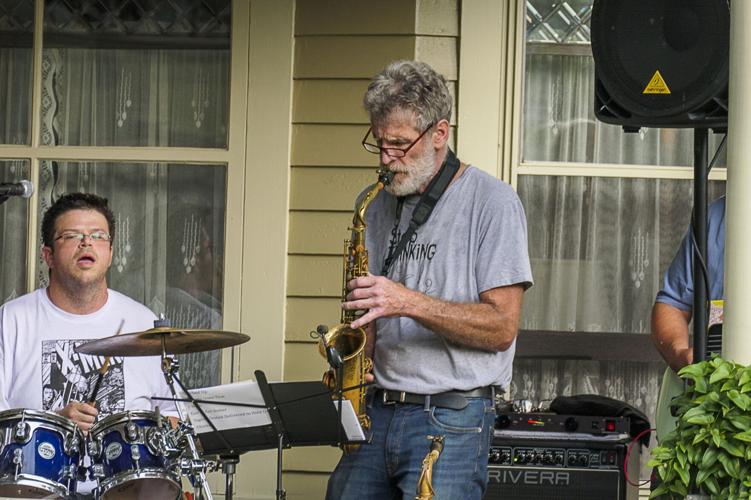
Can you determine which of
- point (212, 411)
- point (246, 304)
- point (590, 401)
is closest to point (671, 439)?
point (212, 411)

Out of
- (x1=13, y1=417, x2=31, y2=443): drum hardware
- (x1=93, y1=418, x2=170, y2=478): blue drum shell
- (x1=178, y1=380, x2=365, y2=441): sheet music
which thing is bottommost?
(x1=93, y1=418, x2=170, y2=478): blue drum shell

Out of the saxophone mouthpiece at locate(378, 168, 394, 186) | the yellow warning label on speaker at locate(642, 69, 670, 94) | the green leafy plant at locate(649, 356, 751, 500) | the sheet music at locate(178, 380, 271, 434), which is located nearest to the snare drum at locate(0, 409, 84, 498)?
the sheet music at locate(178, 380, 271, 434)

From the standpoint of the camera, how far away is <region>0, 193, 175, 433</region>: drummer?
4.75 m

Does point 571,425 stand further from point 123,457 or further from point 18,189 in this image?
point 18,189

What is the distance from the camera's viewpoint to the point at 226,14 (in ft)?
18.6

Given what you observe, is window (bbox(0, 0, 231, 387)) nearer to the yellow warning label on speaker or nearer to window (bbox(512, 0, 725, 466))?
window (bbox(512, 0, 725, 466))

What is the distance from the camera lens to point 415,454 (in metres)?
3.72

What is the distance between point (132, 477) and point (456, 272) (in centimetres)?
127

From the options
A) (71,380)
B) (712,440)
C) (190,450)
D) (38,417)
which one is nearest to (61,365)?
(71,380)

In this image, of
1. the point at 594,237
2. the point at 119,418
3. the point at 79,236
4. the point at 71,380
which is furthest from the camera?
the point at 594,237

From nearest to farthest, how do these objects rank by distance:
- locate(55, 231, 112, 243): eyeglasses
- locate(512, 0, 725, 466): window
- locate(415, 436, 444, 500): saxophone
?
locate(415, 436, 444, 500): saxophone, locate(55, 231, 112, 243): eyeglasses, locate(512, 0, 725, 466): window

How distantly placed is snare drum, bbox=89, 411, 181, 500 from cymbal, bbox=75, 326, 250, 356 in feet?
0.85

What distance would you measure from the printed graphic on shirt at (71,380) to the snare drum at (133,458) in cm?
48

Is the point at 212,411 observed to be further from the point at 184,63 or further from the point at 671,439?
the point at 184,63
